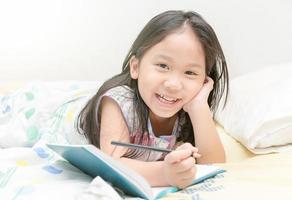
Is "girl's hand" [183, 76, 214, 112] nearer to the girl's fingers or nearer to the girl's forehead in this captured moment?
the girl's forehead

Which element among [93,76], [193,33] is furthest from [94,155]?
[93,76]

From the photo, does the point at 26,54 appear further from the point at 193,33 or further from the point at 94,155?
the point at 94,155

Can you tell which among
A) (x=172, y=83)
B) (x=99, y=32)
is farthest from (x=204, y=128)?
(x=99, y=32)

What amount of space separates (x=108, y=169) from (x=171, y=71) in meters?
0.31

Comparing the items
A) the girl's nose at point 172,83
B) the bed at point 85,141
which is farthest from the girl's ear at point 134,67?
the bed at point 85,141

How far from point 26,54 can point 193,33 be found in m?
0.90

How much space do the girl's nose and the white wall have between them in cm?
77

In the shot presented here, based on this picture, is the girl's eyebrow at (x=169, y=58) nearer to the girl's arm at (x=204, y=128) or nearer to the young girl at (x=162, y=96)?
the young girl at (x=162, y=96)

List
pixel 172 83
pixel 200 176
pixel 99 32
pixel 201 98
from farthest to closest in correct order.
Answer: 1. pixel 99 32
2. pixel 201 98
3. pixel 172 83
4. pixel 200 176

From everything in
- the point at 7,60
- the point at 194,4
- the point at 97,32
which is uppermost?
the point at 194,4

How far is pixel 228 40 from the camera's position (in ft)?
5.64

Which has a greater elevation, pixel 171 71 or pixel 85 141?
pixel 171 71

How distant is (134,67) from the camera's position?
1063 millimetres

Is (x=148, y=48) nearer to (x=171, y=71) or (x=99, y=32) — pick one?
(x=171, y=71)
